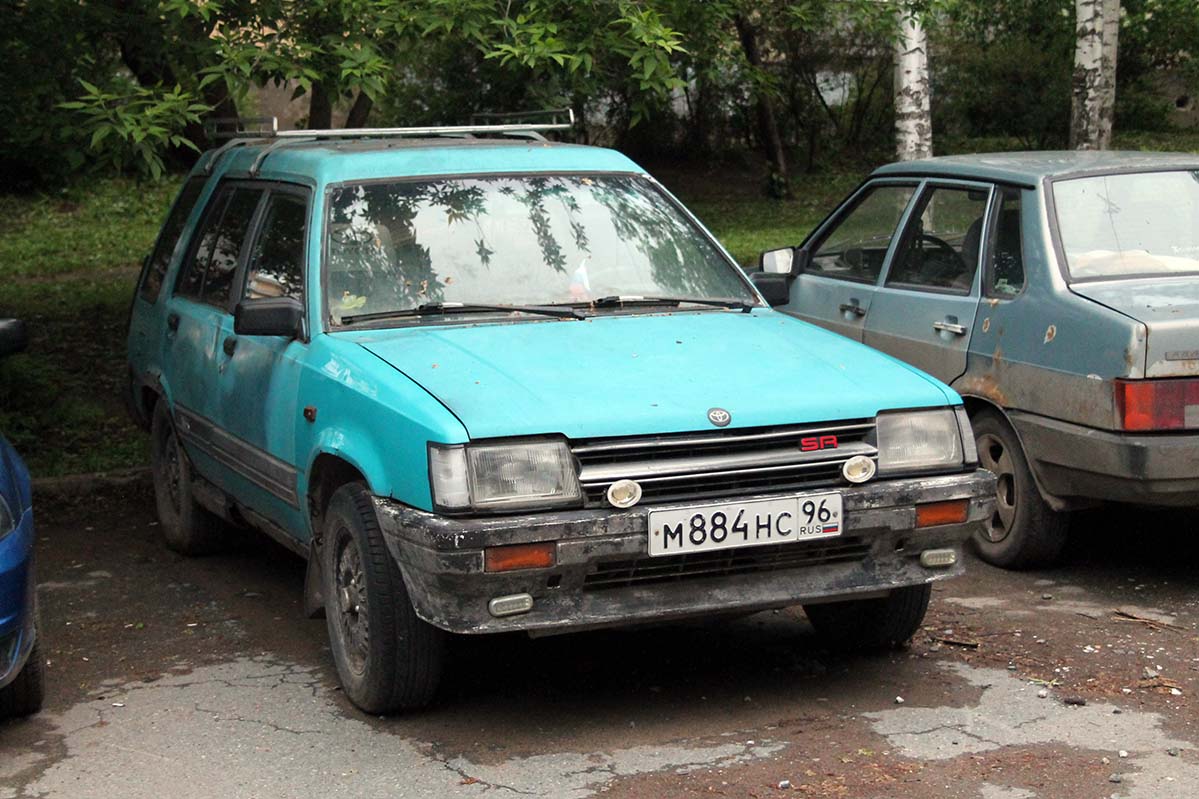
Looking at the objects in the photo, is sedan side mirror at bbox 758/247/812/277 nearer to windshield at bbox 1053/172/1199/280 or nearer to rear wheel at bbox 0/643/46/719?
windshield at bbox 1053/172/1199/280

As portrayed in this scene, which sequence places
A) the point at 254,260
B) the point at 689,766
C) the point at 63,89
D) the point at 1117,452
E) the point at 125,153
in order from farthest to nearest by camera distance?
the point at 63,89 → the point at 125,153 → the point at 254,260 → the point at 1117,452 → the point at 689,766

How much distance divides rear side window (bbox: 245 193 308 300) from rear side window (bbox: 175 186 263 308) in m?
0.23

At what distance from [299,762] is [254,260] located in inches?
89.4

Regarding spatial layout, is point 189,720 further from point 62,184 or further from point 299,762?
point 62,184

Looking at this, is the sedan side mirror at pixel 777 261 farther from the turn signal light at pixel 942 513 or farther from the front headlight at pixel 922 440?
the turn signal light at pixel 942 513

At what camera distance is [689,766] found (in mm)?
4551

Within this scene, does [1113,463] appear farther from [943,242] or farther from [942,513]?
[943,242]

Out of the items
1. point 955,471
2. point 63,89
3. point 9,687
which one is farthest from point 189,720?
point 63,89

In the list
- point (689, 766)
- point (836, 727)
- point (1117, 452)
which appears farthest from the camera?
point (1117, 452)

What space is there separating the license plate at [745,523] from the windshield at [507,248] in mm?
1307

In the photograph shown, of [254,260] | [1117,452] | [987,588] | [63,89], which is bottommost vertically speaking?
[987,588]

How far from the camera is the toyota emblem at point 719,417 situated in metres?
4.60

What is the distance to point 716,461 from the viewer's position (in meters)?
4.61

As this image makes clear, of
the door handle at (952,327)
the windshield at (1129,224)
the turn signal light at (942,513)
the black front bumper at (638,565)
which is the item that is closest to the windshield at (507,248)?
the black front bumper at (638,565)
